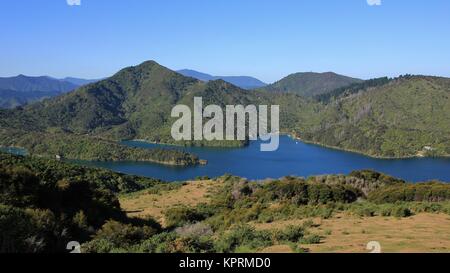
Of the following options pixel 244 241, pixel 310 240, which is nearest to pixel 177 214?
pixel 244 241

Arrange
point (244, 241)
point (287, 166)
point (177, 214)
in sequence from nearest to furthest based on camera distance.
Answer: point (244, 241), point (177, 214), point (287, 166)

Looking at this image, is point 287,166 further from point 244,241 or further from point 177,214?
point 244,241

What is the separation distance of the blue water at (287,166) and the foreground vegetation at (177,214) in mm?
99595

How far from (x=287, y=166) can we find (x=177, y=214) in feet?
445

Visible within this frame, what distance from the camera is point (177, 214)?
95.7 ft

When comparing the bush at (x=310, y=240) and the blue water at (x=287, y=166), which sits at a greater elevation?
the bush at (x=310, y=240)

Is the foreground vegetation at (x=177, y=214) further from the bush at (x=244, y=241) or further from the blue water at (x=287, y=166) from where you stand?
the blue water at (x=287, y=166)

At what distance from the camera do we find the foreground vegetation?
14.7 metres

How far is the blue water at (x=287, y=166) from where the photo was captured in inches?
5768

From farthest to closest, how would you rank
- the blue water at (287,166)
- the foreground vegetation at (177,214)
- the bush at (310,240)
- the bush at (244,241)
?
the blue water at (287,166), the bush at (310,240), the foreground vegetation at (177,214), the bush at (244,241)

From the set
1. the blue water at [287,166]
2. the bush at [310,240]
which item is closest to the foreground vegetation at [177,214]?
the bush at [310,240]

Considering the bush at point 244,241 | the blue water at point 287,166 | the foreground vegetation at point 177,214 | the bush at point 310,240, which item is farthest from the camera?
the blue water at point 287,166

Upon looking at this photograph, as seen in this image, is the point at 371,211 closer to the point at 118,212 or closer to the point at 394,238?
the point at 394,238

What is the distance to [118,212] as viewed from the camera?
2666 cm
